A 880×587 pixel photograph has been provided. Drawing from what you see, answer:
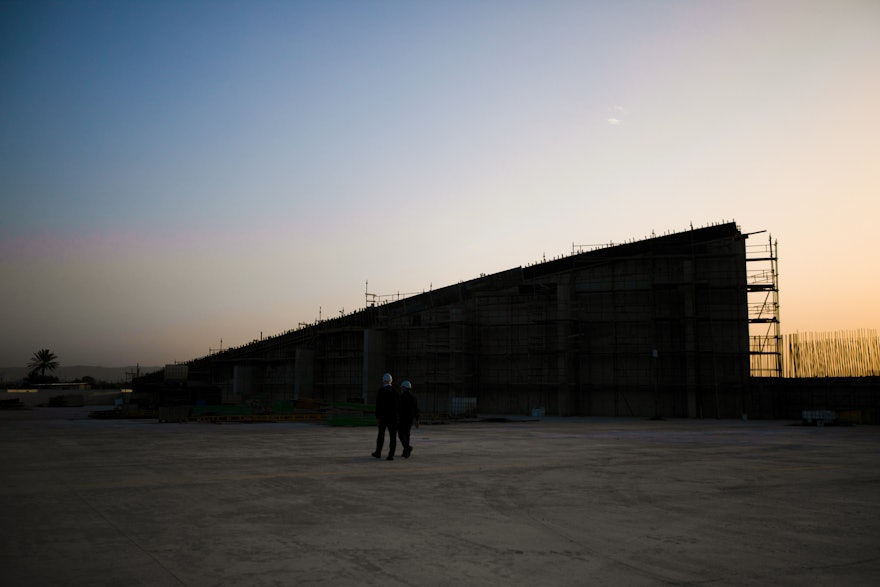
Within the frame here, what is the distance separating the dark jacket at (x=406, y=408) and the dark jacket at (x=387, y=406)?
28cm

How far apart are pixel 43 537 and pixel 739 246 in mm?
42071

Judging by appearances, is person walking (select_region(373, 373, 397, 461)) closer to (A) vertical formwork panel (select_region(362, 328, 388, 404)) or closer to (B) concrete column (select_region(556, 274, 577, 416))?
(B) concrete column (select_region(556, 274, 577, 416))

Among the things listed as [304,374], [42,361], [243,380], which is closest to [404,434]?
[304,374]

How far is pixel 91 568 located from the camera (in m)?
5.24

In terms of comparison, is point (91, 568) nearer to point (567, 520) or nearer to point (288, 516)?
point (288, 516)

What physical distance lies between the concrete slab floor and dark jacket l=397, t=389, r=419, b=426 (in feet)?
2.74

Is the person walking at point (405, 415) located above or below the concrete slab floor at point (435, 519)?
above

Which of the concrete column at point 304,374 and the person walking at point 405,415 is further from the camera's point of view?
the concrete column at point 304,374

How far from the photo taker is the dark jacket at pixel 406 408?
13883 millimetres

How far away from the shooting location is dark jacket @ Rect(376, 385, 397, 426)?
13570 mm

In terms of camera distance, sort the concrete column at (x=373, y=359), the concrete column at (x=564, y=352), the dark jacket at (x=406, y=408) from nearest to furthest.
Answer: the dark jacket at (x=406, y=408) → the concrete column at (x=564, y=352) → the concrete column at (x=373, y=359)

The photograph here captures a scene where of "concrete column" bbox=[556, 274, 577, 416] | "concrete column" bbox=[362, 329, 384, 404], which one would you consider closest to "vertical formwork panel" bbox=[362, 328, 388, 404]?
"concrete column" bbox=[362, 329, 384, 404]

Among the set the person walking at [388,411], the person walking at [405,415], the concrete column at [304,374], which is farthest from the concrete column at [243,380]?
the person walking at [388,411]

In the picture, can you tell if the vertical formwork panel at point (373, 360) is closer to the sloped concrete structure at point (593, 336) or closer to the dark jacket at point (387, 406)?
the sloped concrete structure at point (593, 336)
